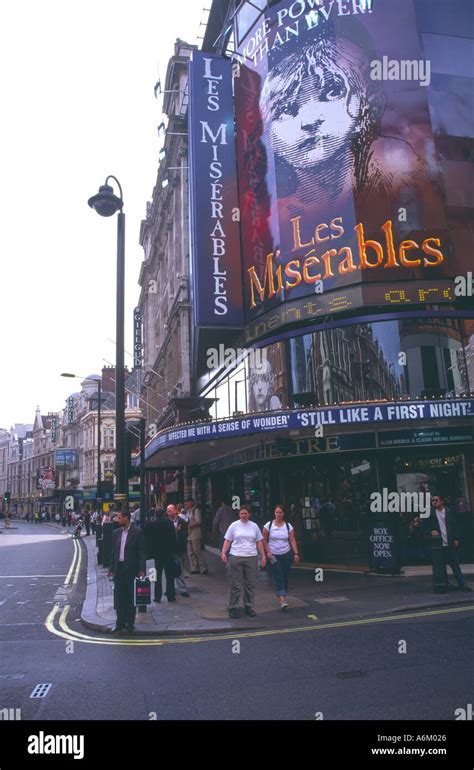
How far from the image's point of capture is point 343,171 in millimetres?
17656

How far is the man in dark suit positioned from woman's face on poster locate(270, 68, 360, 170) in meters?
13.1

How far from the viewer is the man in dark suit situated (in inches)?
364

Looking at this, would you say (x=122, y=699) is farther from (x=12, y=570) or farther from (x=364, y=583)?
(x=12, y=570)

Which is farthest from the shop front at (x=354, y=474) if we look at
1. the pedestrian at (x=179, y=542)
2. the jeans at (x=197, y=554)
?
the jeans at (x=197, y=554)

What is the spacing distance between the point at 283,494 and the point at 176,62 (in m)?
24.5

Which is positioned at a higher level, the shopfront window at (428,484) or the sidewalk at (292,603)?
the shopfront window at (428,484)

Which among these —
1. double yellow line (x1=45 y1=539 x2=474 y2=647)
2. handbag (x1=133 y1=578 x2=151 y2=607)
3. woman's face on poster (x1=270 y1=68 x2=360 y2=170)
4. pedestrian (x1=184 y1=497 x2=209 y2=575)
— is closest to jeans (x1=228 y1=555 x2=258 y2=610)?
double yellow line (x1=45 y1=539 x2=474 y2=647)

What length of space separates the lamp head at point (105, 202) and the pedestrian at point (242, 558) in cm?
651

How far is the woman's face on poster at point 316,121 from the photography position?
18.1 m

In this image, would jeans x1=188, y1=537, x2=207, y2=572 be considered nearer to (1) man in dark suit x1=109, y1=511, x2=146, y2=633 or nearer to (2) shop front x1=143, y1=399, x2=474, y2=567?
(2) shop front x1=143, y1=399, x2=474, y2=567

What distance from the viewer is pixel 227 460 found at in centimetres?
2070

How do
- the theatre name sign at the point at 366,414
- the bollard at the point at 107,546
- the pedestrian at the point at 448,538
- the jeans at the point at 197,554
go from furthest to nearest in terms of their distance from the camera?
the bollard at the point at 107,546, the jeans at the point at 197,554, the theatre name sign at the point at 366,414, the pedestrian at the point at 448,538

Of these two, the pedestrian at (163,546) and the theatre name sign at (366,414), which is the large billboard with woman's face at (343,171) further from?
the pedestrian at (163,546)

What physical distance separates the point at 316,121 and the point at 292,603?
1432 cm
